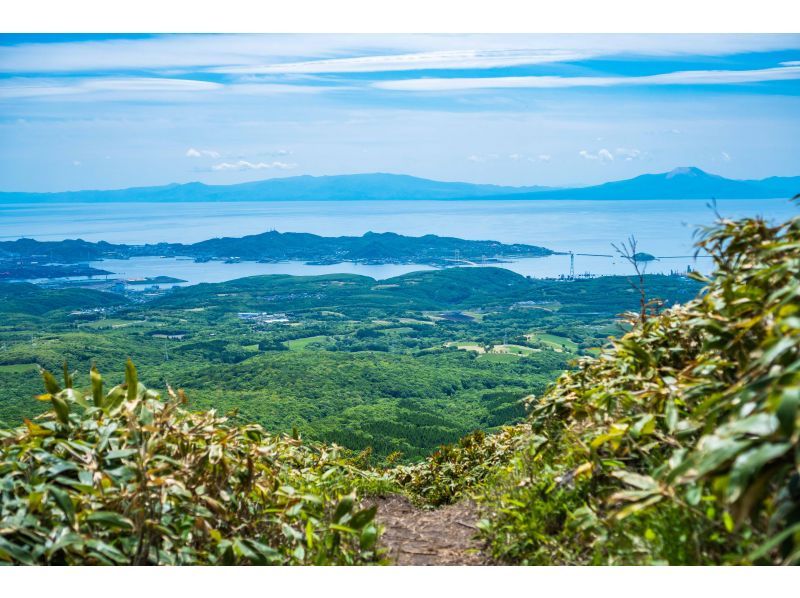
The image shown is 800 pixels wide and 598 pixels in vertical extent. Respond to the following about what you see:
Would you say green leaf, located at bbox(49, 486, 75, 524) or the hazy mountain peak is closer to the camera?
green leaf, located at bbox(49, 486, 75, 524)

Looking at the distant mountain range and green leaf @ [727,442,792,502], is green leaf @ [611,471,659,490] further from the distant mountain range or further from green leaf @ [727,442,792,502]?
the distant mountain range

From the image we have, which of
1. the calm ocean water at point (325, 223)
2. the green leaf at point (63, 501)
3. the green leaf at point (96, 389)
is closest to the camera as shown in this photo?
the green leaf at point (63, 501)

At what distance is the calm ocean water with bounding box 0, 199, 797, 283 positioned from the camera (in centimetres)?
2352

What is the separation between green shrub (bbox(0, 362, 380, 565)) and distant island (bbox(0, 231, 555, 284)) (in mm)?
24313

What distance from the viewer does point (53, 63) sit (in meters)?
5.74

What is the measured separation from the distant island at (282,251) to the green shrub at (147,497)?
2431 centimetres

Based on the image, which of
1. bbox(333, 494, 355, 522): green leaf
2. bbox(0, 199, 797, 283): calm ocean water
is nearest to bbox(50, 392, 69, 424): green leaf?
bbox(333, 494, 355, 522): green leaf

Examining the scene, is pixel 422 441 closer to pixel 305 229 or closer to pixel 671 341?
pixel 671 341

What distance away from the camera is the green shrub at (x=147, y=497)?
1229 millimetres

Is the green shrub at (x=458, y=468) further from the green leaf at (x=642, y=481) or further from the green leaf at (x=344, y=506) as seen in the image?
the green leaf at (x=642, y=481)

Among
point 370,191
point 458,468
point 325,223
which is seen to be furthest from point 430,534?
point 325,223

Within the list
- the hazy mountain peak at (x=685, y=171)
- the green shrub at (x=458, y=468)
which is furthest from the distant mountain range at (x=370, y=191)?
the green shrub at (x=458, y=468)

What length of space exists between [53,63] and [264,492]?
5.55m

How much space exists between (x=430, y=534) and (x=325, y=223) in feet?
109
